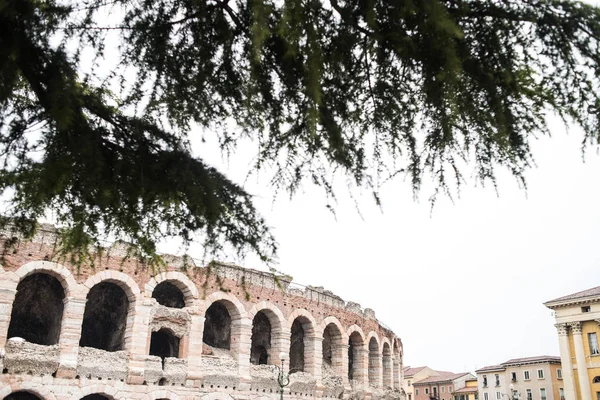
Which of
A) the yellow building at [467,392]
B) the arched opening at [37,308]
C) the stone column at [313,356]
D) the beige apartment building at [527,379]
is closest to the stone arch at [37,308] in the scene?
the arched opening at [37,308]

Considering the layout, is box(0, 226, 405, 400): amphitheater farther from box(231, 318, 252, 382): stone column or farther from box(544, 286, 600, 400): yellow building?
box(544, 286, 600, 400): yellow building

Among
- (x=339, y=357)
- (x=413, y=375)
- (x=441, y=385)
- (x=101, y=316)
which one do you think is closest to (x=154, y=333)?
(x=101, y=316)

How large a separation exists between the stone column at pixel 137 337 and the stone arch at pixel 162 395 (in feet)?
2.01

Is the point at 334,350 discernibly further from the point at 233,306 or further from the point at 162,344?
the point at 162,344

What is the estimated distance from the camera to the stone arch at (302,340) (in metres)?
25.2

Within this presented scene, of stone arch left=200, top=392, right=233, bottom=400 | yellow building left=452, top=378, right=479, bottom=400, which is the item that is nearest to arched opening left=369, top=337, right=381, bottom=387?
stone arch left=200, top=392, right=233, bottom=400

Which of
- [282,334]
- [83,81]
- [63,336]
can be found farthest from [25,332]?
[83,81]

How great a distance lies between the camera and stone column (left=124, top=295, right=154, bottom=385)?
1922 cm

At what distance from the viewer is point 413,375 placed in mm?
66125

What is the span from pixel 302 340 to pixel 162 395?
823 cm

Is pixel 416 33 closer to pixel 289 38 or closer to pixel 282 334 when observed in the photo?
pixel 289 38

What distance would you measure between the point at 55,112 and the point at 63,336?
16.4 m

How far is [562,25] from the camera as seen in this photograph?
12.3 feet

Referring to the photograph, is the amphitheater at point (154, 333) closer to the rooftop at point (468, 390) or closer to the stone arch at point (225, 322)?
the stone arch at point (225, 322)
